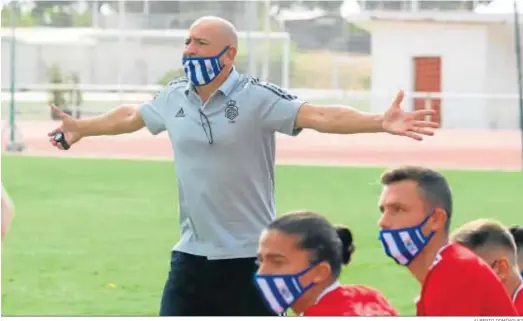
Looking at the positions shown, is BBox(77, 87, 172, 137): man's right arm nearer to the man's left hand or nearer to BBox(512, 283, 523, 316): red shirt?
the man's left hand

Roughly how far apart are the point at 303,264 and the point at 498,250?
71cm

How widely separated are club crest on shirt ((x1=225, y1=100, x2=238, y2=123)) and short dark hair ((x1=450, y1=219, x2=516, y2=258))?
0.89 metres

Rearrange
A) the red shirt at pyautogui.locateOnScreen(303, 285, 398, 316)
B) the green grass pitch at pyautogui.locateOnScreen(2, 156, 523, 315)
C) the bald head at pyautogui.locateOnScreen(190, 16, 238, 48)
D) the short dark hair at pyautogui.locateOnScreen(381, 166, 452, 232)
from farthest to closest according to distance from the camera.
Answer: the green grass pitch at pyautogui.locateOnScreen(2, 156, 523, 315), the bald head at pyautogui.locateOnScreen(190, 16, 238, 48), the short dark hair at pyautogui.locateOnScreen(381, 166, 452, 232), the red shirt at pyautogui.locateOnScreen(303, 285, 398, 316)

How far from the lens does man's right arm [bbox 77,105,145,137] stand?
4215 millimetres

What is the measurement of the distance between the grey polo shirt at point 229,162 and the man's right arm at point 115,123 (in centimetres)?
23

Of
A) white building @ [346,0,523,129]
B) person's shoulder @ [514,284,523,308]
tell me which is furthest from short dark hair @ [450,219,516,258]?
white building @ [346,0,523,129]

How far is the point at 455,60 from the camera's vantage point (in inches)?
1017

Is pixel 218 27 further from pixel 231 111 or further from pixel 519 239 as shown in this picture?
pixel 519 239

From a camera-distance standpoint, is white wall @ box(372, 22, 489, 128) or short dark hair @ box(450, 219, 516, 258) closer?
short dark hair @ box(450, 219, 516, 258)

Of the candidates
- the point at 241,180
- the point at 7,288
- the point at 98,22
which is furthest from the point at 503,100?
the point at 241,180

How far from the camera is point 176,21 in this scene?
27875 mm

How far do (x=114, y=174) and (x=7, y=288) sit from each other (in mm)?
8217

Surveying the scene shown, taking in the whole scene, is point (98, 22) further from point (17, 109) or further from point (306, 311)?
point (306, 311)

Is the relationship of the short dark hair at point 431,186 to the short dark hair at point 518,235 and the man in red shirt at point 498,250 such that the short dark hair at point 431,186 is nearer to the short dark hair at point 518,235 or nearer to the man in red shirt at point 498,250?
the man in red shirt at point 498,250
